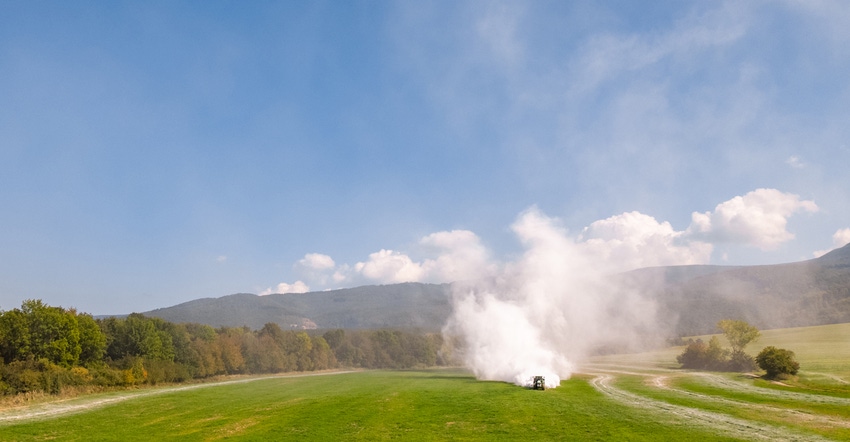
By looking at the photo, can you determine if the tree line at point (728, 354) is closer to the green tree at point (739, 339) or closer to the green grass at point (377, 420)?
the green tree at point (739, 339)

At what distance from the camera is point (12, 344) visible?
63.0 metres

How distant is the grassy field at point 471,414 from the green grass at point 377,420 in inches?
2.8

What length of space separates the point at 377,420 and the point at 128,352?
67.3m

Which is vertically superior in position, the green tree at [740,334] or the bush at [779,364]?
the green tree at [740,334]

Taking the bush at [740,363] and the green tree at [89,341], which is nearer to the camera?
the green tree at [89,341]

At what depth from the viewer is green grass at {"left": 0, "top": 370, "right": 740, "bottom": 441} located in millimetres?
29797

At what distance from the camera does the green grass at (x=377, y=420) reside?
97.8ft

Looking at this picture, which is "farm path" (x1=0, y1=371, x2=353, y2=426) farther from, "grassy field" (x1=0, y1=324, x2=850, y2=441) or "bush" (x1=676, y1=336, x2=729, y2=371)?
"bush" (x1=676, y1=336, x2=729, y2=371)

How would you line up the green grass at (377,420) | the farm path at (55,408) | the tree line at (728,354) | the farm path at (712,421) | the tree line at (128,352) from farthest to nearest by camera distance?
the tree line at (728,354) → the tree line at (128,352) → the farm path at (55,408) → the green grass at (377,420) → the farm path at (712,421)

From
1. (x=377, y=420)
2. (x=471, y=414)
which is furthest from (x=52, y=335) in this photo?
(x=471, y=414)

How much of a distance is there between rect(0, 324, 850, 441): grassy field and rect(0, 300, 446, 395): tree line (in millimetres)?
10238

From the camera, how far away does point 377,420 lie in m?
35.0

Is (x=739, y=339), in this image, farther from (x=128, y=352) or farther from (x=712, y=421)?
(x=128, y=352)

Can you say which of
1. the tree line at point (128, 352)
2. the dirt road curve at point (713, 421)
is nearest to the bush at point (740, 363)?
the dirt road curve at point (713, 421)
